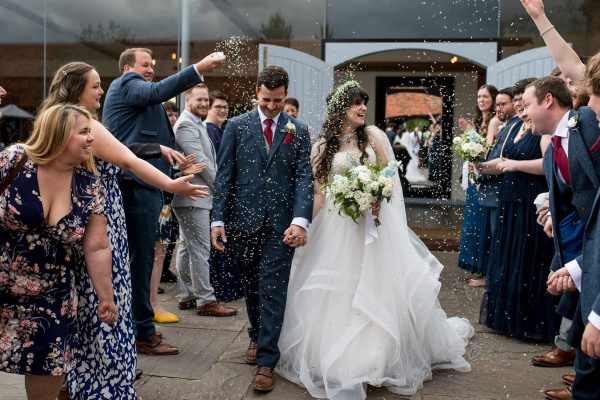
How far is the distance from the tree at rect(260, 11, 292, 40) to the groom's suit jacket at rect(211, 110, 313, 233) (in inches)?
268

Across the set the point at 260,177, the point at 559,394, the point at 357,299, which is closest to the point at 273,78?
the point at 260,177

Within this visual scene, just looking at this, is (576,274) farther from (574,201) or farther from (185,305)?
(185,305)

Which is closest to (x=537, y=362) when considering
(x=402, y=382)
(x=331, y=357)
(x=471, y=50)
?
(x=402, y=382)

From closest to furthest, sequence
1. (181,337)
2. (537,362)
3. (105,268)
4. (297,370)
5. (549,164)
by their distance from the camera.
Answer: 1. (105,268)
2. (549,164)
3. (297,370)
4. (537,362)
5. (181,337)

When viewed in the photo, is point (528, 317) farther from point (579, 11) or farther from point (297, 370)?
point (579, 11)

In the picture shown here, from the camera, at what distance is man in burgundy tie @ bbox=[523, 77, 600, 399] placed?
9.25 feet

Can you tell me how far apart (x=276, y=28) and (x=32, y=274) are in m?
8.57

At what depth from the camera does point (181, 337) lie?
4.75 metres

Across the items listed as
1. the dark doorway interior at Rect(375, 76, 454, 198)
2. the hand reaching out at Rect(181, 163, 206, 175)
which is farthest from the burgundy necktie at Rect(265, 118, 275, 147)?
the dark doorway interior at Rect(375, 76, 454, 198)

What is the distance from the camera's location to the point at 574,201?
300 cm

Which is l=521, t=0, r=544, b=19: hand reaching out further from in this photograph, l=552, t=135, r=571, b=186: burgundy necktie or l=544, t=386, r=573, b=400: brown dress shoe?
l=544, t=386, r=573, b=400: brown dress shoe

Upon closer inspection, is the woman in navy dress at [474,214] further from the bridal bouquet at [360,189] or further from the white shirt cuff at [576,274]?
the white shirt cuff at [576,274]

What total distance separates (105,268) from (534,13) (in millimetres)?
2829

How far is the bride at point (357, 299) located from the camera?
3.70m
